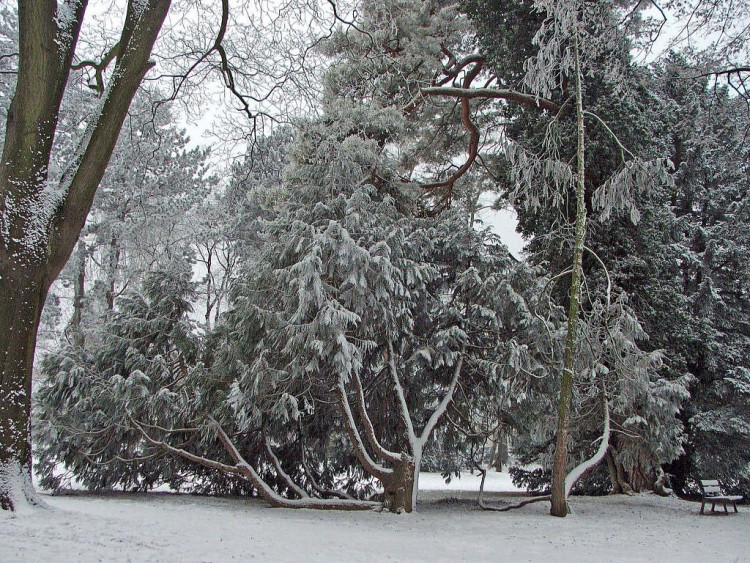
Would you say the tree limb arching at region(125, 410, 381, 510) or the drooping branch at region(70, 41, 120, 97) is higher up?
the drooping branch at region(70, 41, 120, 97)

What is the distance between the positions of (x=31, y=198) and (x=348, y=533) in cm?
485

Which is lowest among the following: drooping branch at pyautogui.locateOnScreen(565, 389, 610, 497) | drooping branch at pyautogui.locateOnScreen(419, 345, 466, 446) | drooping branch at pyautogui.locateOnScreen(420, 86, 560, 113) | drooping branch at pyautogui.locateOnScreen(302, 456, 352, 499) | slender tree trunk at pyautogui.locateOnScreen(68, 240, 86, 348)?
drooping branch at pyautogui.locateOnScreen(302, 456, 352, 499)

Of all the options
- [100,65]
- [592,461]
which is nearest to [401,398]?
[592,461]

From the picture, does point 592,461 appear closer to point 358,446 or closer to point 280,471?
point 358,446

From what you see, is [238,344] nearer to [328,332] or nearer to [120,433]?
[328,332]

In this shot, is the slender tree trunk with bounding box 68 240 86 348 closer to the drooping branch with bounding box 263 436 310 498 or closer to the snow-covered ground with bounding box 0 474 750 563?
the snow-covered ground with bounding box 0 474 750 563

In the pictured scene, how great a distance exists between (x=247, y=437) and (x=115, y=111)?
6.65m

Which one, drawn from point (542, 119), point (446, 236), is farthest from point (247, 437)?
point (542, 119)

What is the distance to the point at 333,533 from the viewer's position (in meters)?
6.32

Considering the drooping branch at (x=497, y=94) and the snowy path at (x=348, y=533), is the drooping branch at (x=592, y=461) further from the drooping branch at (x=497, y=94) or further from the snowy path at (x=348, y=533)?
the drooping branch at (x=497, y=94)

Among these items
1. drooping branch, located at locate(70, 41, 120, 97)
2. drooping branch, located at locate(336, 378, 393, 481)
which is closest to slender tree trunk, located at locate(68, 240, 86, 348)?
drooping branch, located at locate(336, 378, 393, 481)

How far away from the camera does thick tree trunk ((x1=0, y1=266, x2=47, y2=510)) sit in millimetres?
4246

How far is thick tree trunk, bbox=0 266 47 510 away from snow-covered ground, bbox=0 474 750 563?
0.30 meters

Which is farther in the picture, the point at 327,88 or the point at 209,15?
the point at 327,88
